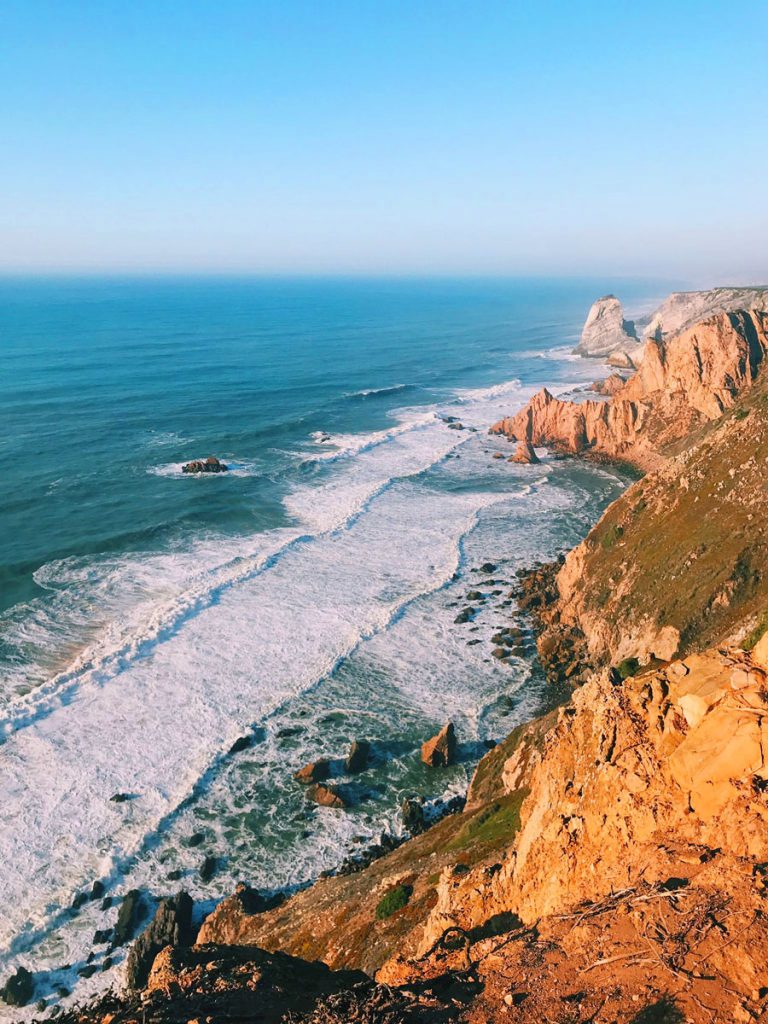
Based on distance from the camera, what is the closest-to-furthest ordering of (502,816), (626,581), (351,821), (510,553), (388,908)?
1. (388,908)
2. (502,816)
3. (351,821)
4. (626,581)
5. (510,553)

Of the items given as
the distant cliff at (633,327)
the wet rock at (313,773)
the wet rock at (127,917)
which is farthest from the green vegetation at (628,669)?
the distant cliff at (633,327)

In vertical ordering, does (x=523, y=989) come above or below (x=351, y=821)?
above

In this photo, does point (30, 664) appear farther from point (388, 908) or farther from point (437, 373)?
point (437, 373)

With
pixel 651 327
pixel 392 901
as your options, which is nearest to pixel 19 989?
pixel 392 901

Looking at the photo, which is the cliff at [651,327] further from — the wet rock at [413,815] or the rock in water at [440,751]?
the wet rock at [413,815]

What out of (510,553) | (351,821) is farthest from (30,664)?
(510,553)

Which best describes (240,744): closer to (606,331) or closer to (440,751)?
(440,751)
